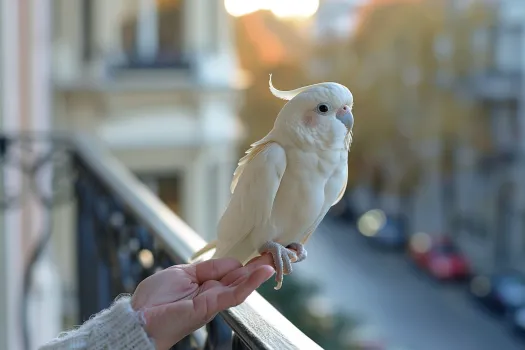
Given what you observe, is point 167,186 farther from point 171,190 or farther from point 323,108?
point 323,108

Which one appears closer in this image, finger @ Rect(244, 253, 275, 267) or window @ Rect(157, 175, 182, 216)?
finger @ Rect(244, 253, 275, 267)

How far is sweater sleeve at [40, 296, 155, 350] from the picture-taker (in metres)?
0.51

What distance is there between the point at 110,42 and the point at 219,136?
0.81 metres

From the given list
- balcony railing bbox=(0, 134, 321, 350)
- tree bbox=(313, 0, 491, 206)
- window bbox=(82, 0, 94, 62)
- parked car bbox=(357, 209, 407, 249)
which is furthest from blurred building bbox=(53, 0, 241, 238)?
parked car bbox=(357, 209, 407, 249)

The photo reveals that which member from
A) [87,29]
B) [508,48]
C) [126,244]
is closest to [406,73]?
[508,48]

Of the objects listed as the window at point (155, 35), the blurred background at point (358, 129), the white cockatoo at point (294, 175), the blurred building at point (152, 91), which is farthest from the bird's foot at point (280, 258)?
the window at point (155, 35)

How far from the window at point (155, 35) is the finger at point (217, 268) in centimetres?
360

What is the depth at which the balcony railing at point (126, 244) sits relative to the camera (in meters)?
0.53

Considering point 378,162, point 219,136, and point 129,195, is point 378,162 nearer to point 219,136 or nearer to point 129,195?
point 219,136

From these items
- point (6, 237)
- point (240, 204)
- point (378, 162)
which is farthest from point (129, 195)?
point (378, 162)

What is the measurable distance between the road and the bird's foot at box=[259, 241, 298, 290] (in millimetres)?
4928

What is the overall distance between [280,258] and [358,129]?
290cm

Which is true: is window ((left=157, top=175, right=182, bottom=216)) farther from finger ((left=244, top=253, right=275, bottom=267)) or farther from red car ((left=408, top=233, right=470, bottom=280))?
finger ((left=244, top=253, right=275, bottom=267))

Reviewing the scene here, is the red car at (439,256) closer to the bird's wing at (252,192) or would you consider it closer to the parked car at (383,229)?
the parked car at (383,229)
